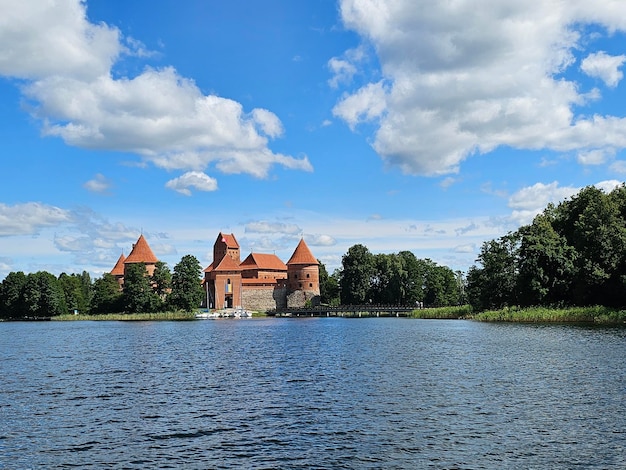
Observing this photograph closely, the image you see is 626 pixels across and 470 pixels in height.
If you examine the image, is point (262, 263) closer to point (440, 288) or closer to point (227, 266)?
point (227, 266)

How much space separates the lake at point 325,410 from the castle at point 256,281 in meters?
74.6

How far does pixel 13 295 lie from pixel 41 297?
6703mm

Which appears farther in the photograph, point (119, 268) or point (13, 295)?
point (119, 268)

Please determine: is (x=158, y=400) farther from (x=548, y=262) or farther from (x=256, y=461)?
(x=548, y=262)

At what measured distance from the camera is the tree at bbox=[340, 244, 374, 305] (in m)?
103

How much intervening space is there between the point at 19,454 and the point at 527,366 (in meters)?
18.6

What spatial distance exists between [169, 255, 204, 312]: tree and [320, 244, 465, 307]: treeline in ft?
92.1

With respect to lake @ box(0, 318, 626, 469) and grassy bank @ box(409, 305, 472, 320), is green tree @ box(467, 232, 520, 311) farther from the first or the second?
lake @ box(0, 318, 626, 469)

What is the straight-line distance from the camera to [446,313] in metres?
74.6

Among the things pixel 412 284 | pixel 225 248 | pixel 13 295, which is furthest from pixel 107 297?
pixel 412 284

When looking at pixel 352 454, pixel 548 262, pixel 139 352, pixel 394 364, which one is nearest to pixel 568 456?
pixel 352 454

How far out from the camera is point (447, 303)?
330 ft

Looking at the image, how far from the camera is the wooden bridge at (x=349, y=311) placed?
3666 inches

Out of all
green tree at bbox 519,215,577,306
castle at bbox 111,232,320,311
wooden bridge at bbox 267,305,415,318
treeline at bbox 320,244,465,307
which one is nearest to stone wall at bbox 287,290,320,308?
castle at bbox 111,232,320,311
